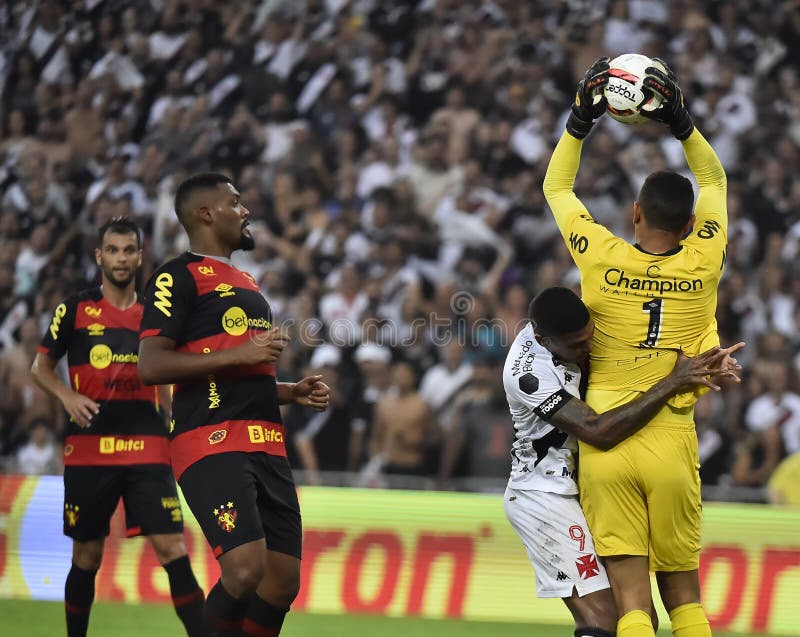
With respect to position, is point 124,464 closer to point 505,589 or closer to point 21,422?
point 505,589

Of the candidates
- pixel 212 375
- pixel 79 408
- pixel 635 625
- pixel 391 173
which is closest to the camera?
pixel 635 625

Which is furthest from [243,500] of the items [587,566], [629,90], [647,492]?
[629,90]

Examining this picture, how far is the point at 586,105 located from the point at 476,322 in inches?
275

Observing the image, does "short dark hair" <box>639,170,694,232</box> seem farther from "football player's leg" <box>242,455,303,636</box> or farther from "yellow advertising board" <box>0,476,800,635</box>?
"yellow advertising board" <box>0,476,800,635</box>

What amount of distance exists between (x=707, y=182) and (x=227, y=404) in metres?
2.47

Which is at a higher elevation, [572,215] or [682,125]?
[682,125]

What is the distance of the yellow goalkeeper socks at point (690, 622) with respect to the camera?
504 centimetres

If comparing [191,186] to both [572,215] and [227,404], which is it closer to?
[227,404]

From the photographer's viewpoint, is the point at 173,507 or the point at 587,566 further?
the point at 173,507

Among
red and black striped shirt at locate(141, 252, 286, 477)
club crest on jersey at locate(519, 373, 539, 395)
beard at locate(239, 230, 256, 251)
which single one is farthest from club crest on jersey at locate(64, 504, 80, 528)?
club crest on jersey at locate(519, 373, 539, 395)

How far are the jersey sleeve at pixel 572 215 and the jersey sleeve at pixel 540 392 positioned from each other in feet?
1.65

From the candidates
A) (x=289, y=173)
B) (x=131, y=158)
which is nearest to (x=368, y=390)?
(x=289, y=173)

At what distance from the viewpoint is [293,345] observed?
12.5 m

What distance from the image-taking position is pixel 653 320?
5.13m
